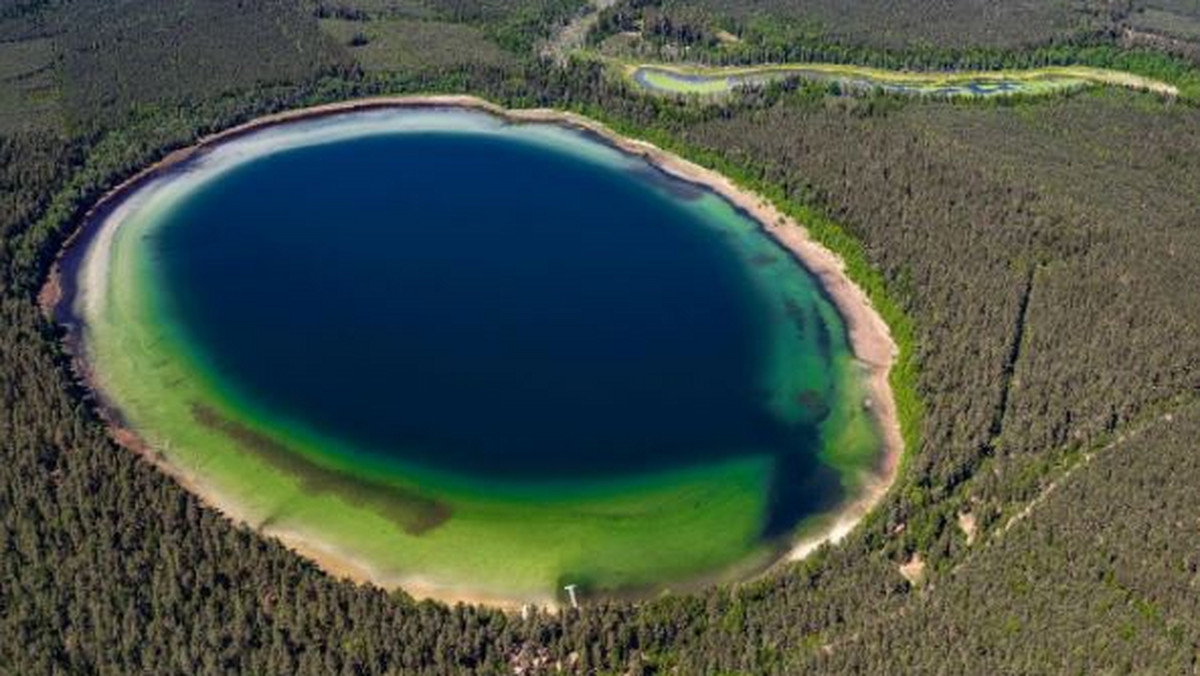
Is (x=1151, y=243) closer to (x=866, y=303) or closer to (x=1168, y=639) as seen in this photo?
(x=866, y=303)

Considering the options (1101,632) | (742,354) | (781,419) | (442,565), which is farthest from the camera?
(742,354)

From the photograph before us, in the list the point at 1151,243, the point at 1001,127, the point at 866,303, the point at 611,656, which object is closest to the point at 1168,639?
the point at 611,656

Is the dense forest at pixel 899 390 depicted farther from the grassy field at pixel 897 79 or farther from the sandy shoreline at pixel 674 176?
the grassy field at pixel 897 79

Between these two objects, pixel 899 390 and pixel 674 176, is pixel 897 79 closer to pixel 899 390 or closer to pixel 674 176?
pixel 674 176

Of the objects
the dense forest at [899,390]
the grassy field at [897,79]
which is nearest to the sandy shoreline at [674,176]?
the dense forest at [899,390]

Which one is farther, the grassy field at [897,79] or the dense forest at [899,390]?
the grassy field at [897,79]
